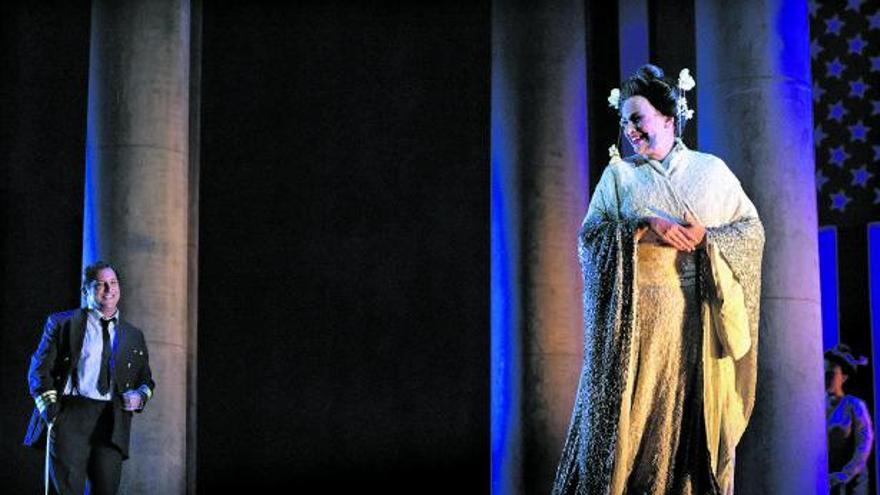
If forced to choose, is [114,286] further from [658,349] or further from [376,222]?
[376,222]

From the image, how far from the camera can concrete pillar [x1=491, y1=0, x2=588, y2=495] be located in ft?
39.3

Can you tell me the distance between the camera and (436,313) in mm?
14930

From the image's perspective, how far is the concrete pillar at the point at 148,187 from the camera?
11523 millimetres

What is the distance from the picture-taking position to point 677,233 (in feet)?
Result: 23.6

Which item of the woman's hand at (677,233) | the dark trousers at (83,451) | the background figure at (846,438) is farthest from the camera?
the background figure at (846,438)

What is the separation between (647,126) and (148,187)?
514 centimetres

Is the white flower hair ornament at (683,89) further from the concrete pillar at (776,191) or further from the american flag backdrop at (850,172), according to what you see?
the american flag backdrop at (850,172)

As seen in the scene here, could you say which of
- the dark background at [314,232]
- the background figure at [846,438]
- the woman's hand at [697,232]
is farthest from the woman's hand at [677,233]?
the dark background at [314,232]

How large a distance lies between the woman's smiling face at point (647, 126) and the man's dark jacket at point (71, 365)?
3766 millimetres

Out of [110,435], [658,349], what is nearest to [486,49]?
[110,435]

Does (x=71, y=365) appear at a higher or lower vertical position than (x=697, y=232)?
lower

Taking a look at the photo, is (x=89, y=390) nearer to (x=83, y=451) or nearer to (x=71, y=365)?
(x=71, y=365)

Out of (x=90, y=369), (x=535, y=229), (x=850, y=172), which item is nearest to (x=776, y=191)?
(x=535, y=229)

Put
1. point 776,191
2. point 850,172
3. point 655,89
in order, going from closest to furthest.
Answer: point 655,89 < point 776,191 < point 850,172
